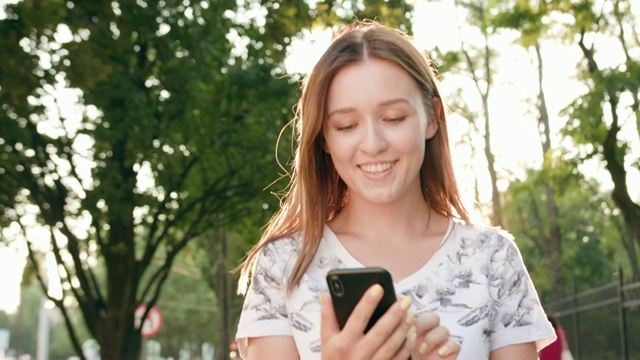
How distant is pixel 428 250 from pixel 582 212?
50714 millimetres

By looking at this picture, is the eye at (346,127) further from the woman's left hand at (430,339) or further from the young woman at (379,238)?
the woman's left hand at (430,339)

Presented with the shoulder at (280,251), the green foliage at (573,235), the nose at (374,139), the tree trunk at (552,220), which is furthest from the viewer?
the green foliage at (573,235)

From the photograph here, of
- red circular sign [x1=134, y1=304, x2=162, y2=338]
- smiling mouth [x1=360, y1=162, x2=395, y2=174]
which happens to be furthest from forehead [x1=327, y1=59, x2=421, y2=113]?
red circular sign [x1=134, y1=304, x2=162, y2=338]

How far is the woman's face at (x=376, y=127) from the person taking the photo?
287 centimetres

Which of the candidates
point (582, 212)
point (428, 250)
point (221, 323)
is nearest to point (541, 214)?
point (582, 212)

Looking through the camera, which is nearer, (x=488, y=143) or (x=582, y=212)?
(x=488, y=143)

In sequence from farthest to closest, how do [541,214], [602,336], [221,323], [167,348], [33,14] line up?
[167,348]
[541,214]
[221,323]
[602,336]
[33,14]

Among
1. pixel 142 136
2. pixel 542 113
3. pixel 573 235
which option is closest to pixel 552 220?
pixel 542 113

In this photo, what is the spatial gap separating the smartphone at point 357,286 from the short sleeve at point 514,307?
58cm

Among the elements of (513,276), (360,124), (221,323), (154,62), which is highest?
(154,62)

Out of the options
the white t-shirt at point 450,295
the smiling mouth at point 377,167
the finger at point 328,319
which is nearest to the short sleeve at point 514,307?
the white t-shirt at point 450,295

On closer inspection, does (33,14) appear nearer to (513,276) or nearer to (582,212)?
(513,276)

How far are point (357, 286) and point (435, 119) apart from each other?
85 centimetres

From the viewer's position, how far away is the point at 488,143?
39281 mm
